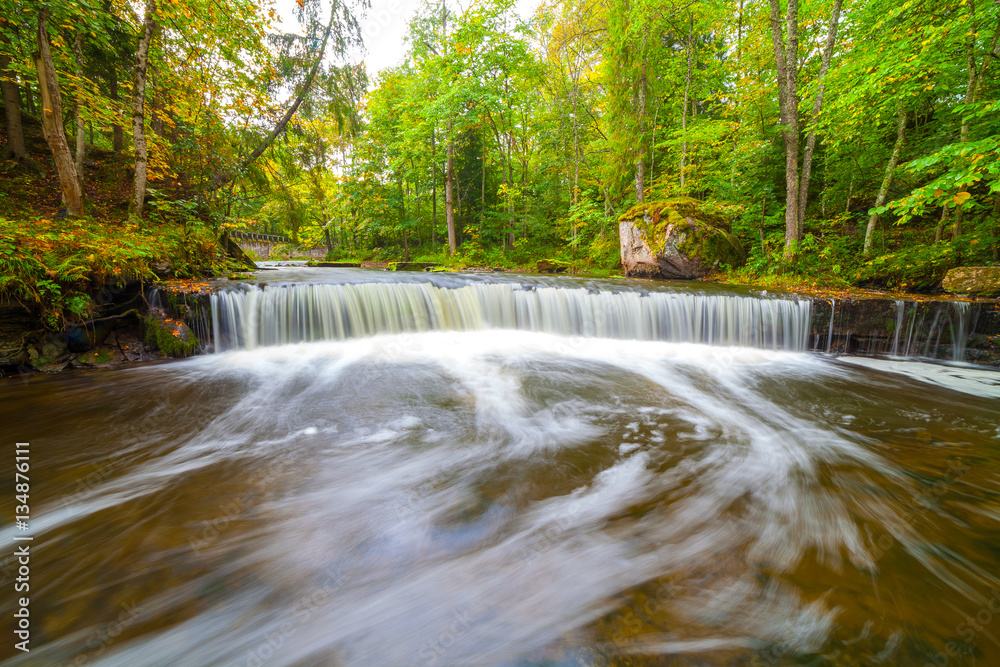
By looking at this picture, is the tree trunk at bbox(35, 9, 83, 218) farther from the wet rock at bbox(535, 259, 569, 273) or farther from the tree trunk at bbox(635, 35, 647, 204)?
the tree trunk at bbox(635, 35, 647, 204)

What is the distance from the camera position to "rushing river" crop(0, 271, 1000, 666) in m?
1.51

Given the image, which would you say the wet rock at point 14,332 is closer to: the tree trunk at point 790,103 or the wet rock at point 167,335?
the wet rock at point 167,335

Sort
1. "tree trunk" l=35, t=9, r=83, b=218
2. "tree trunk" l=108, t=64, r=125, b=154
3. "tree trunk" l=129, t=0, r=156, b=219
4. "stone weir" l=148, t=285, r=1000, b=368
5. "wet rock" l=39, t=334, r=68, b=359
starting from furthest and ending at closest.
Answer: "tree trunk" l=108, t=64, r=125, b=154, "tree trunk" l=129, t=0, r=156, b=219, "stone weir" l=148, t=285, r=1000, b=368, "tree trunk" l=35, t=9, r=83, b=218, "wet rock" l=39, t=334, r=68, b=359

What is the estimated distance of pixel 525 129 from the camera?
17.1m

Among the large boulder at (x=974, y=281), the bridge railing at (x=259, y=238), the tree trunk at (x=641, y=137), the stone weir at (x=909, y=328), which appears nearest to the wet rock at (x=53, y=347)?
the stone weir at (x=909, y=328)

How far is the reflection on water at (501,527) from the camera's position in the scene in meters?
1.50

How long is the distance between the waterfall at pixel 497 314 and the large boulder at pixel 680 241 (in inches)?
127

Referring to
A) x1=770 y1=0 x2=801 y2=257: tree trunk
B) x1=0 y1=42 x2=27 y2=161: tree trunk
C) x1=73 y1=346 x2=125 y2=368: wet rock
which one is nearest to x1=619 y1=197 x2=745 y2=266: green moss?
x1=770 y1=0 x2=801 y2=257: tree trunk

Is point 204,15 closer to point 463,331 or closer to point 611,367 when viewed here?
point 463,331

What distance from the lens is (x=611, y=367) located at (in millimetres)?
5680

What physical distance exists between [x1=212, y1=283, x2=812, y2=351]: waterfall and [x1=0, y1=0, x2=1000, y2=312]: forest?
1.53 metres

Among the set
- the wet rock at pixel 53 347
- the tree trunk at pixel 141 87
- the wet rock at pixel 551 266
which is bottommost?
the wet rock at pixel 53 347

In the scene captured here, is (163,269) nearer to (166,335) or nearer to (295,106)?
(166,335)

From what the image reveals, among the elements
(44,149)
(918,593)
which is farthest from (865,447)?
(44,149)
